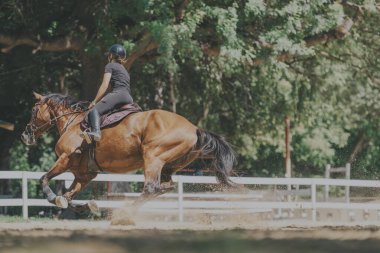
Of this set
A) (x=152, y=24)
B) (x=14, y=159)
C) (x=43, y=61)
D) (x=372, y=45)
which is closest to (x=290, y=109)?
(x=372, y=45)

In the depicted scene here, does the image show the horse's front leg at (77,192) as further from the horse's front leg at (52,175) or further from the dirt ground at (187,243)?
the dirt ground at (187,243)

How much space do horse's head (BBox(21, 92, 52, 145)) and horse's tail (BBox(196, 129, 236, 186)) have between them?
10.0ft

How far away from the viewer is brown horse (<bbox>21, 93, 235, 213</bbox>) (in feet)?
49.6

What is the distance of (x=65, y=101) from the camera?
16.3 metres

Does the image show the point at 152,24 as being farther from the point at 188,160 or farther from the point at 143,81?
the point at 143,81

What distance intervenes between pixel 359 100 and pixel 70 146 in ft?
84.8

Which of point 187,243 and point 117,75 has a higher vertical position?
point 117,75

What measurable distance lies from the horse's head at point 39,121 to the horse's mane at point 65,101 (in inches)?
5.2

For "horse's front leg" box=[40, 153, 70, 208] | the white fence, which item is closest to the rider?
"horse's front leg" box=[40, 153, 70, 208]

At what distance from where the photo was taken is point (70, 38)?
24516 millimetres

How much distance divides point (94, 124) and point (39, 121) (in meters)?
2.11

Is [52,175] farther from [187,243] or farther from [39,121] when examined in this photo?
[187,243]

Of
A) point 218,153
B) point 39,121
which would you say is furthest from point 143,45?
point 218,153

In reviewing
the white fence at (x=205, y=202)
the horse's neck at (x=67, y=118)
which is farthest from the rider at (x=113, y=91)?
the white fence at (x=205, y=202)
